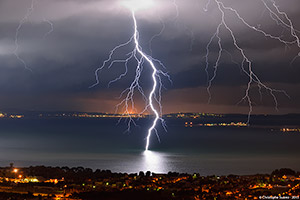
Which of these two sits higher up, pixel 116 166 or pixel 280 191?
pixel 116 166

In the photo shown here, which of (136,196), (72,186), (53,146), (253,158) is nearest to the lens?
(136,196)

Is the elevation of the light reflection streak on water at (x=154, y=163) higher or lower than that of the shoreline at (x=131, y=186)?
higher

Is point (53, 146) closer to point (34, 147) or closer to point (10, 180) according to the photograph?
point (34, 147)

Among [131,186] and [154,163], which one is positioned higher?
[154,163]

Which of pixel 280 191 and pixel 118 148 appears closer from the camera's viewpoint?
pixel 280 191

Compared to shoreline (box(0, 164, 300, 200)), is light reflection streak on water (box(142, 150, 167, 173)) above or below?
above

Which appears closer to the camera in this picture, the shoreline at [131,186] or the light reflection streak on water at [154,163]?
the shoreline at [131,186]

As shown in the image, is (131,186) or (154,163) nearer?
(131,186)

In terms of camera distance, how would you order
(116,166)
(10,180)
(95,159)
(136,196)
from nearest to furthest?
(136,196) < (10,180) < (116,166) < (95,159)

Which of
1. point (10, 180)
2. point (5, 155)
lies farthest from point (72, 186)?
point (5, 155)

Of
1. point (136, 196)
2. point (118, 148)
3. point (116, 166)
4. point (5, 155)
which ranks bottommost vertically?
point (136, 196)

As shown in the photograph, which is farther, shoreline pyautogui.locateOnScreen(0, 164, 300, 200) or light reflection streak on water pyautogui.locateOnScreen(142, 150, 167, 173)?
light reflection streak on water pyautogui.locateOnScreen(142, 150, 167, 173)
